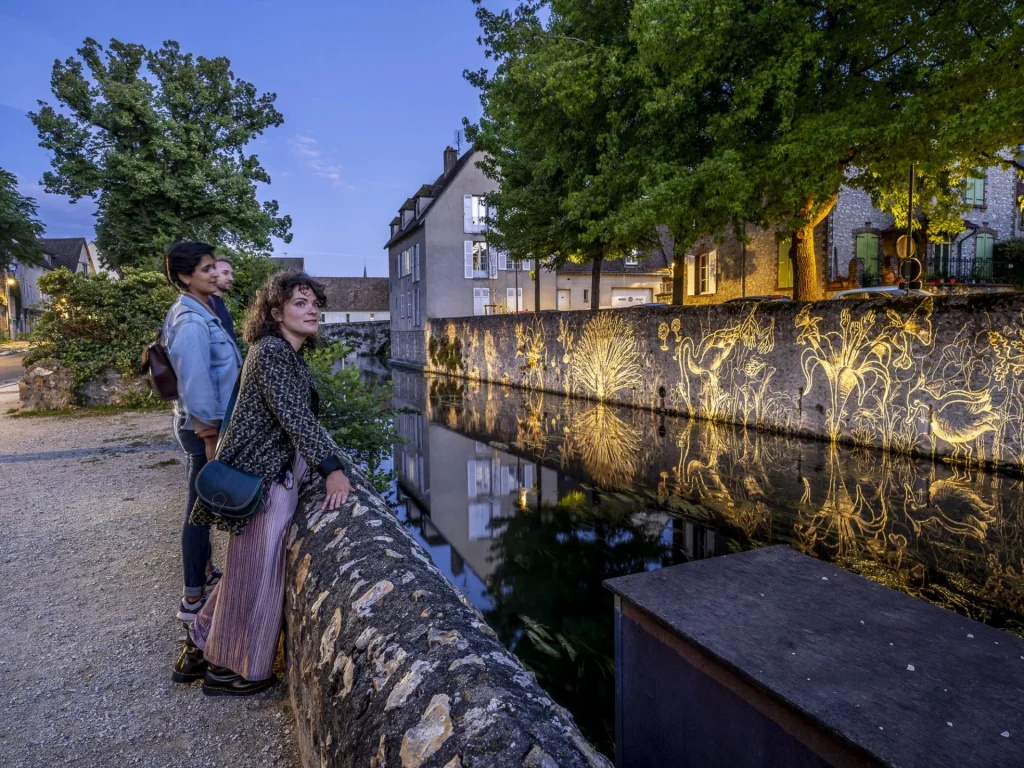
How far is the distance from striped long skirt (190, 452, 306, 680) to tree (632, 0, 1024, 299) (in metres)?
12.3

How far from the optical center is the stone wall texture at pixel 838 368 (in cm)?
809

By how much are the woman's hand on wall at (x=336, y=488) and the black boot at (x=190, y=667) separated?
1181mm

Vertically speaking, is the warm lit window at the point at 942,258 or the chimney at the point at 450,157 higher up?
the chimney at the point at 450,157

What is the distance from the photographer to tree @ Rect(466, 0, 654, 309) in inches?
565

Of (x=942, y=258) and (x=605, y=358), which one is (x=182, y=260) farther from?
(x=942, y=258)

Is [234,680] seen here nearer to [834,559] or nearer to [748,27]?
[834,559]

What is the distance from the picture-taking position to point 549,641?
4.13m

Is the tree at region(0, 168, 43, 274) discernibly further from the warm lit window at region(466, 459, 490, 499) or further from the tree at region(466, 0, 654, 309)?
the warm lit window at region(466, 459, 490, 499)

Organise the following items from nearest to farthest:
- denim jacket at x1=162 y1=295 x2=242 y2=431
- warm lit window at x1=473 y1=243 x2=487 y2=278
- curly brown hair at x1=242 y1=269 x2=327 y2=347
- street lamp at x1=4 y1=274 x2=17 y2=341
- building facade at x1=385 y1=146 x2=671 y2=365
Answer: curly brown hair at x1=242 y1=269 x2=327 y2=347 → denim jacket at x1=162 y1=295 x2=242 y2=431 → building facade at x1=385 y1=146 x2=671 y2=365 → warm lit window at x1=473 y1=243 x2=487 y2=278 → street lamp at x1=4 y1=274 x2=17 y2=341

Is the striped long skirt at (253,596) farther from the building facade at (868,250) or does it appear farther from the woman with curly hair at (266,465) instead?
the building facade at (868,250)

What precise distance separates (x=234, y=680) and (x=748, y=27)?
588 inches

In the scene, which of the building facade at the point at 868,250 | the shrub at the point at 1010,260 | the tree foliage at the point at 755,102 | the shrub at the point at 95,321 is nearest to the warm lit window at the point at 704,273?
the building facade at the point at 868,250

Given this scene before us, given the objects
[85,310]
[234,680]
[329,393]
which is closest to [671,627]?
[234,680]

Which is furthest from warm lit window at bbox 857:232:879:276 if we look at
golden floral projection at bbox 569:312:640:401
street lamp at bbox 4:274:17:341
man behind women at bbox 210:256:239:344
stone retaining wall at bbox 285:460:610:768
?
street lamp at bbox 4:274:17:341
